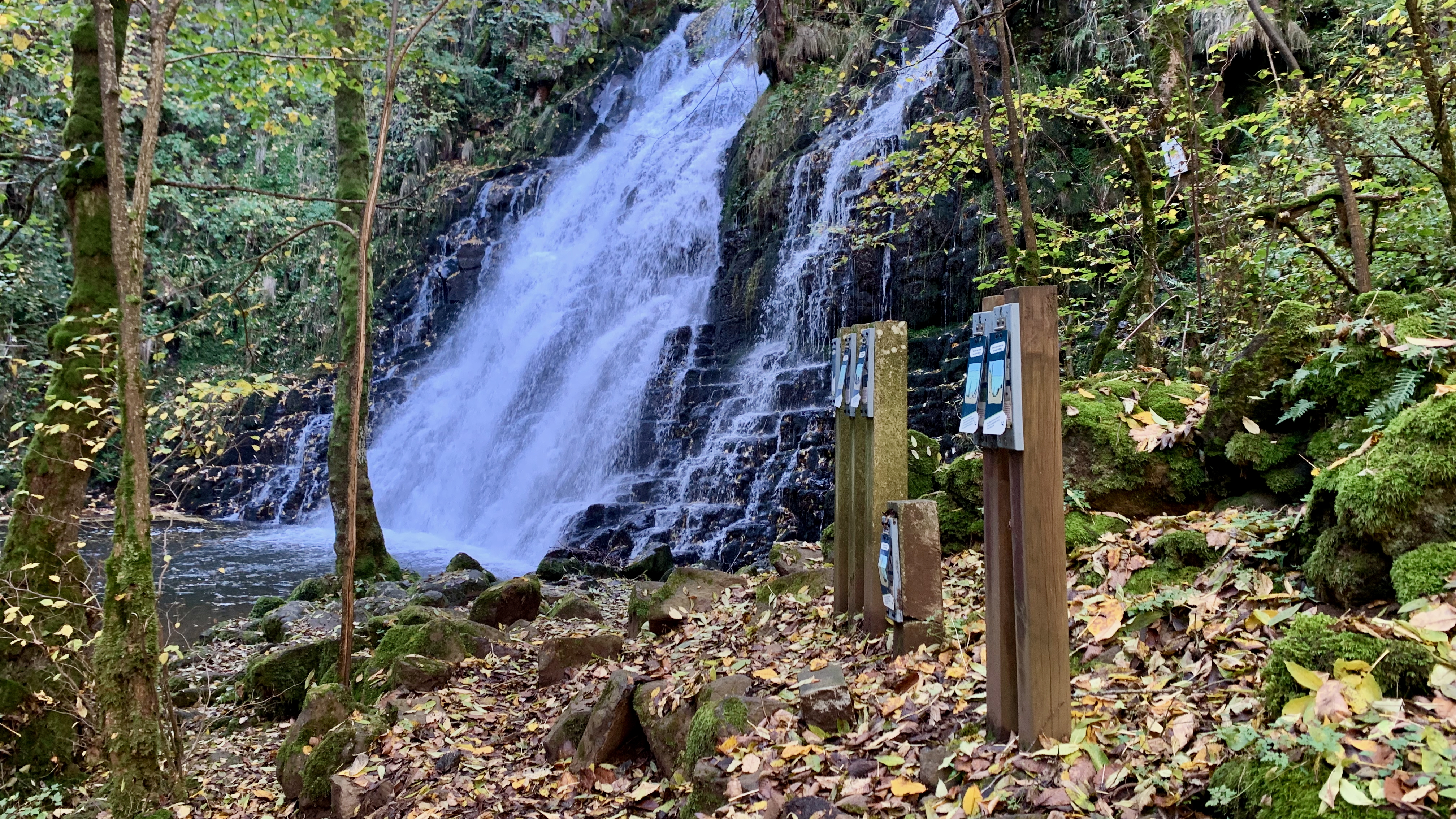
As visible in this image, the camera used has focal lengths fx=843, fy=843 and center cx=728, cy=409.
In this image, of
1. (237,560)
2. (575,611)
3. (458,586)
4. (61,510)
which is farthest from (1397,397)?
(237,560)

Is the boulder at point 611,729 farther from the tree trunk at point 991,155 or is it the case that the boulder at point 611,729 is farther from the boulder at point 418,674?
the tree trunk at point 991,155

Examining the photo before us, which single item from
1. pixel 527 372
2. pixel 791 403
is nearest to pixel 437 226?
pixel 527 372

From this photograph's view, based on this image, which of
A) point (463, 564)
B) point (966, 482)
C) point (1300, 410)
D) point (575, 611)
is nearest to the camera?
point (1300, 410)

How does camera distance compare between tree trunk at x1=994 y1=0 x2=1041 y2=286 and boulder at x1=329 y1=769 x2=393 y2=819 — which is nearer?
boulder at x1=329 y1=769 x2=393 y2=819

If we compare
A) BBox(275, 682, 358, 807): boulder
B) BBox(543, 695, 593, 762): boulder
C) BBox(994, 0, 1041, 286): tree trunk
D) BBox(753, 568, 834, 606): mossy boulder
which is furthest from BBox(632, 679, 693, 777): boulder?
BBox(994, 0, 1041, 286): tree trunk

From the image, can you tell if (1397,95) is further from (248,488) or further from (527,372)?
(248,488)

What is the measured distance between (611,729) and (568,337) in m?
13.8

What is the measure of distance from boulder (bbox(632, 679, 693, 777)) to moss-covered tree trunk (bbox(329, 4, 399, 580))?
224 inches

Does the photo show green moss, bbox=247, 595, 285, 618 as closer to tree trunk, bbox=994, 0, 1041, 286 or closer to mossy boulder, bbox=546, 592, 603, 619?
mossy boulder, bbox=546, 592, 603, 619

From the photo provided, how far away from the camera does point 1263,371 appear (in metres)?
4.32

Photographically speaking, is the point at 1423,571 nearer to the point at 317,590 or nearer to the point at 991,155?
the point at 991,155

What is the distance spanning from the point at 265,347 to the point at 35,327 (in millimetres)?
7516

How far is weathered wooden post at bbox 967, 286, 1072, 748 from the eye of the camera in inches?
102

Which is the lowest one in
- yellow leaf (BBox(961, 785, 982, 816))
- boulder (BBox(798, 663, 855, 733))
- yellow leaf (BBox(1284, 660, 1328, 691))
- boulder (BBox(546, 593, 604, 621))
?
boulder (BBox(546, 593, 604, 621))
